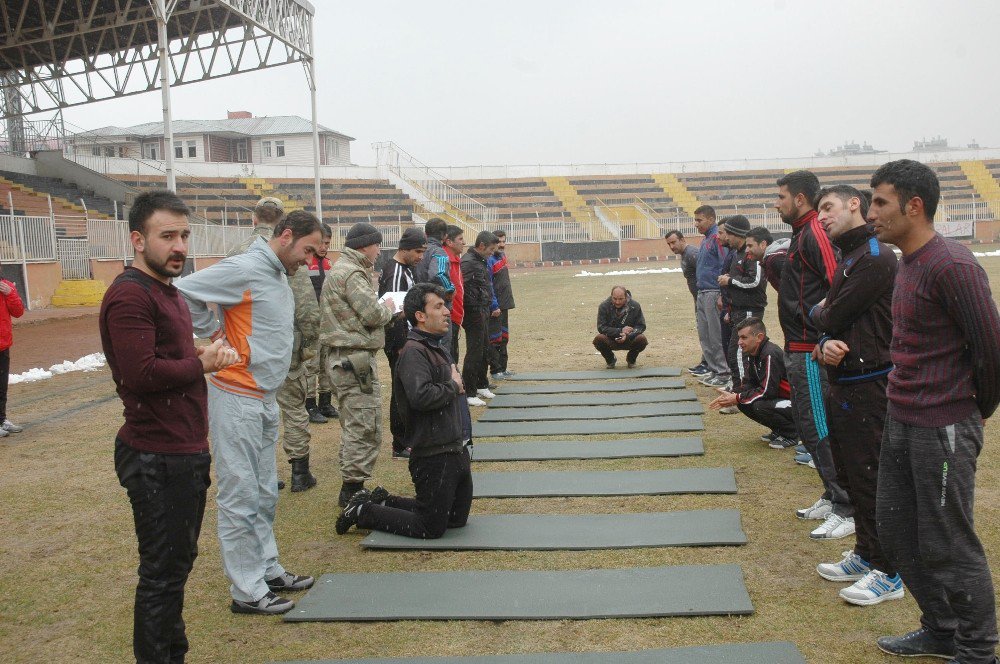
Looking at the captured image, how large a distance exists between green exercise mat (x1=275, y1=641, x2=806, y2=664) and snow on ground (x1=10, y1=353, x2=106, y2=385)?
31.4 feet

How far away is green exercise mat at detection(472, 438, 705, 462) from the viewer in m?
6.85

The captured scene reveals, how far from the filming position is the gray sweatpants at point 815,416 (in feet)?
16.3

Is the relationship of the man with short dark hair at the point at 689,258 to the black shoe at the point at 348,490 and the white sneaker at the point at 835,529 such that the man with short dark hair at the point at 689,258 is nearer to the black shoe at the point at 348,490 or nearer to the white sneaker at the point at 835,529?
the white sneaker at the point at 835,529

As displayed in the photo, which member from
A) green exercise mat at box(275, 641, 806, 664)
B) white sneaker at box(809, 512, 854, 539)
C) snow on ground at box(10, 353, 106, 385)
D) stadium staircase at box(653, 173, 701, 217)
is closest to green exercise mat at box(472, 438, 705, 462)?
white sneaker at box(809, 512, 854, 539)

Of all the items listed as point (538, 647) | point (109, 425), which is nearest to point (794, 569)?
point (538, 647)

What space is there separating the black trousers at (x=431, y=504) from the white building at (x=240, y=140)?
47050 millimetres

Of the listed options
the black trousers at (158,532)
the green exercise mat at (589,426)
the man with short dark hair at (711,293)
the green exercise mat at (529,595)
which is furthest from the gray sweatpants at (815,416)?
the man with short dark hair at (711,293)

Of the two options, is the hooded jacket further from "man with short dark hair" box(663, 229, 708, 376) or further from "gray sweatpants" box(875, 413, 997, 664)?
"man with short dark hair" box(663, 229, 708, 376)

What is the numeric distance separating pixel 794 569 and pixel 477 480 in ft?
8.42

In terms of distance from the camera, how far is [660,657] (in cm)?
344

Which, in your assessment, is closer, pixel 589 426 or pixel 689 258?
pixel 589 426

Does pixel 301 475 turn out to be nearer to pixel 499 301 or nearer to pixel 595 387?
pixel 595 387

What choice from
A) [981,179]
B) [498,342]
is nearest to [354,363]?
[498,342]

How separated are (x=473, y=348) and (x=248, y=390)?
5.27 metres
